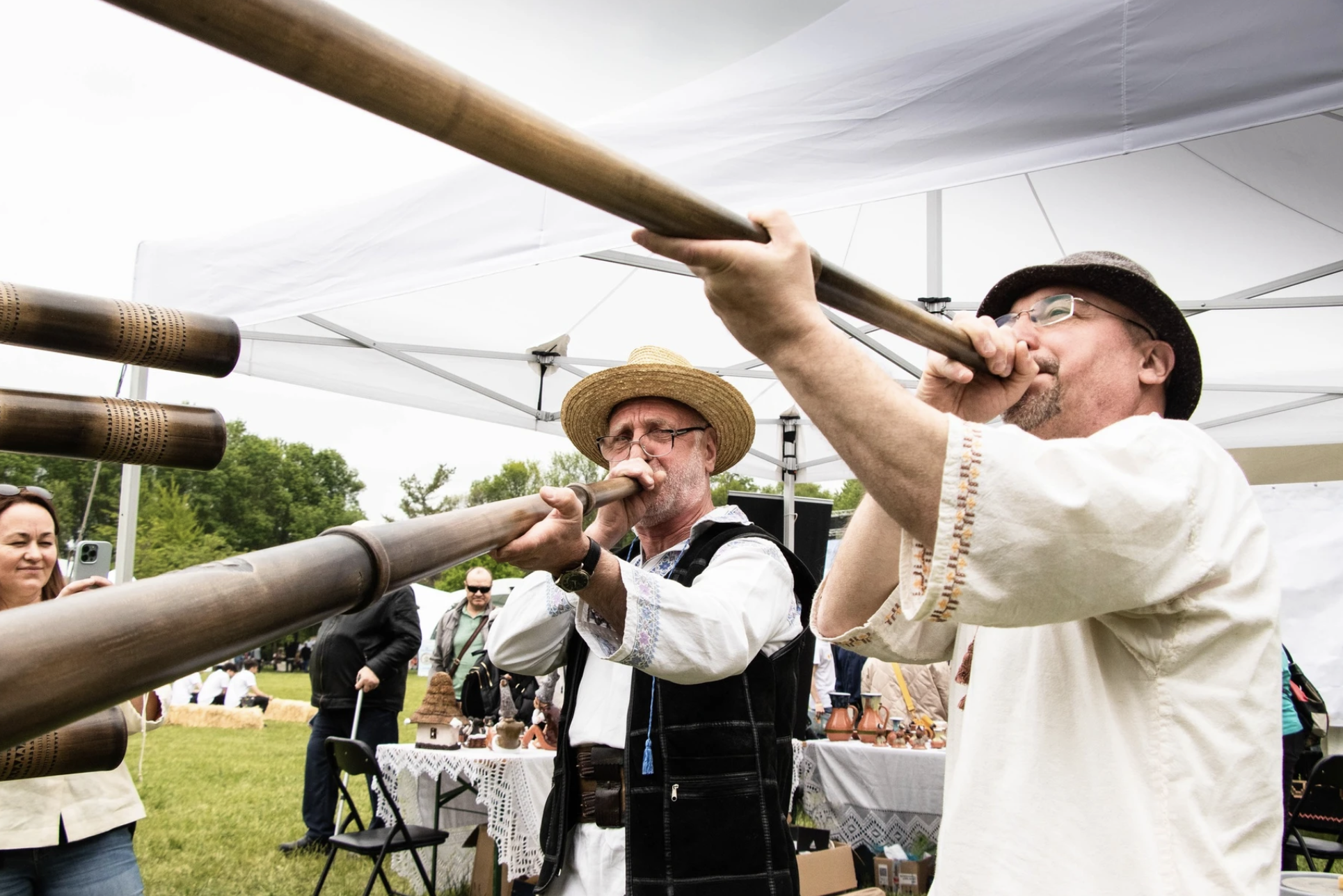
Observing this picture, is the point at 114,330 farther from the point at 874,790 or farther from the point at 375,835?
the point at 874,790

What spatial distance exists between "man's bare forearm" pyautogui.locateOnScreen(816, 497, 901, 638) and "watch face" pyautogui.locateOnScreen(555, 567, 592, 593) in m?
0.52

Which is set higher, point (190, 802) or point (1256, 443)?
point (1256, 443)

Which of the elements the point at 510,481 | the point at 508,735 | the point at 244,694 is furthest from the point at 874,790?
the point at 510,481

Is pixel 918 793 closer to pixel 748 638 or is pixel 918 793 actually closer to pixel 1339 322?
pixel 1339 322

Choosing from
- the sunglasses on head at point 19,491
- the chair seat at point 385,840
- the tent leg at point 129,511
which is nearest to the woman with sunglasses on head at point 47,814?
the sunglasses on head at point 19,491

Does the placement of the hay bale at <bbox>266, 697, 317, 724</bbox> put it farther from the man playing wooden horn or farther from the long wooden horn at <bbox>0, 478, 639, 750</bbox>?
the long wooden horn at <bbox>0, 478, 639, 750</bbox>

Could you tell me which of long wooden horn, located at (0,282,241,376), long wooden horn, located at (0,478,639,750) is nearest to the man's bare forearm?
long wooden horn, located at (0,478,639,750)

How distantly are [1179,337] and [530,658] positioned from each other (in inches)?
76.6

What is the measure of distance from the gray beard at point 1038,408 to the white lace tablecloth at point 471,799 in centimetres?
347

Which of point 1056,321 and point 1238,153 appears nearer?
point 1056,321

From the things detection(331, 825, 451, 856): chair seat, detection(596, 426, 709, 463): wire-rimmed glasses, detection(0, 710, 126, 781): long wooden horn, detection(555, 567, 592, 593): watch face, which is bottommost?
detection(331, 825, 451, 856): chair seat

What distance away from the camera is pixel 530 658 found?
2791 millimetres

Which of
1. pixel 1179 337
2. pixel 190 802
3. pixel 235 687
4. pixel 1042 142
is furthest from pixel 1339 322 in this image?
pixel 235 687

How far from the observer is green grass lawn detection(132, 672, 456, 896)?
612cm
